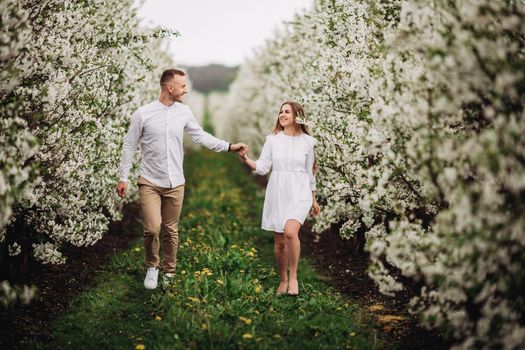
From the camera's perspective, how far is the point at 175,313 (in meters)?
5.96

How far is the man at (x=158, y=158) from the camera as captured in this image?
7.07 metres

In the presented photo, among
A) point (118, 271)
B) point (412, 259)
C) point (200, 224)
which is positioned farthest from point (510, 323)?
point (200, 224)

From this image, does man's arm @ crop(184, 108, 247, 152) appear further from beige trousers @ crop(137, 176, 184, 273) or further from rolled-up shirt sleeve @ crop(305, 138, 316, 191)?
rolled-up shirt sleeve @ crop(305, 138, 316, 191)

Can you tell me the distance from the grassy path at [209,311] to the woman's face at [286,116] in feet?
7.54

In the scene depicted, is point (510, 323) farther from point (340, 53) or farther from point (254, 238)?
point (254, 238)

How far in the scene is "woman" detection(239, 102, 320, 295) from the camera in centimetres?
715

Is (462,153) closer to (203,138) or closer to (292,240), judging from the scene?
(292,240)

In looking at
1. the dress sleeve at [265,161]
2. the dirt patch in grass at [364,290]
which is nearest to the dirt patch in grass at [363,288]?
the dirt patch in grass at [364,290]

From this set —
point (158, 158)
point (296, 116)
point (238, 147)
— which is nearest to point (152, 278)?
point (158, 158)

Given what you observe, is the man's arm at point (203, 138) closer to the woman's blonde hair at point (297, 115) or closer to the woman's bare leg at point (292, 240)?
the woman's blonde hair at point (297, 115)

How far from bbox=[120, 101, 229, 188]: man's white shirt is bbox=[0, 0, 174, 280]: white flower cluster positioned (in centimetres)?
63

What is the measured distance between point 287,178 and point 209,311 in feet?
7.20

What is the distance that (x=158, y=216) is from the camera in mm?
7113

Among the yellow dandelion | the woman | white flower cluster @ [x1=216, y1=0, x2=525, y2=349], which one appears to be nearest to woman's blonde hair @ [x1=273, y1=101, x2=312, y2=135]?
the woman
